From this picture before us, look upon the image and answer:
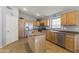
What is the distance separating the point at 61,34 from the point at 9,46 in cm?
228

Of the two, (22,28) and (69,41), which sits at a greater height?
(22,28)

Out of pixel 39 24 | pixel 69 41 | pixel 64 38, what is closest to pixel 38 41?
pixel 39 24

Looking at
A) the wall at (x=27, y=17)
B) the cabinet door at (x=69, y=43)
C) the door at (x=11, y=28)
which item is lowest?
the cabinet door at (x=69, y=43)

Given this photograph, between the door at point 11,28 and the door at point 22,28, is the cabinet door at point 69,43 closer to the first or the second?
the door at point 22,28

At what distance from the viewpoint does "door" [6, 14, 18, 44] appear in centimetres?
275

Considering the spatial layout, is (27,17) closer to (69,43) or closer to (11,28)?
(11,28)

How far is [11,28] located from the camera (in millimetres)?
2779

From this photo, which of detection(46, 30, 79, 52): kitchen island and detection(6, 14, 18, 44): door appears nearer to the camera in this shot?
detection(6, 14, 18, 44): door

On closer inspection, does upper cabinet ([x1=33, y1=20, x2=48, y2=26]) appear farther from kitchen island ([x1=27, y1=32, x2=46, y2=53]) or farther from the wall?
kitchen island ([x1=27, y1=32, x2=46, y2=53])

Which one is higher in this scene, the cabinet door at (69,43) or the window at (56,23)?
the window at (56,23)

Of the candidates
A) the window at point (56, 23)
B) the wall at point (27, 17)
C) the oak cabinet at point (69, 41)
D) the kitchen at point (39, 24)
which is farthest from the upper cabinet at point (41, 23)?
the oak cabinet at point (69, 41)

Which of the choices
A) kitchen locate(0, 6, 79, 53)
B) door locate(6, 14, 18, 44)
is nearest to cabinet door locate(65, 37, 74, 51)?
kitchen locate(0, 6, 79, 53)

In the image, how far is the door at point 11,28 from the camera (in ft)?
9.03

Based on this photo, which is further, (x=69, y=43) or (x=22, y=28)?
(x=69, y=43)
